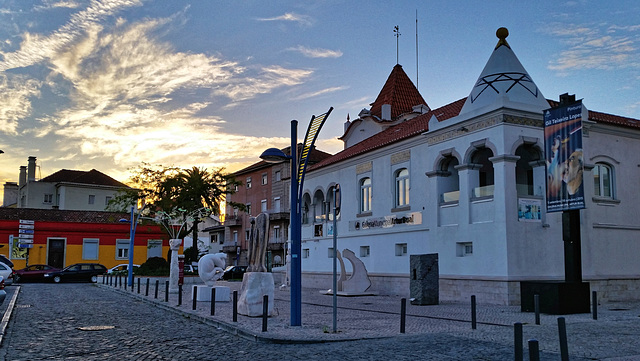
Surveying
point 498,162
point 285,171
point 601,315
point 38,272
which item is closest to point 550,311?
point 601,315

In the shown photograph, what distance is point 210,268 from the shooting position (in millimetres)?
23781

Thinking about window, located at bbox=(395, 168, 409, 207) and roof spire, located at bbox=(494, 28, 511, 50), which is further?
window, located at bbox=(395, 168, 409, 207)

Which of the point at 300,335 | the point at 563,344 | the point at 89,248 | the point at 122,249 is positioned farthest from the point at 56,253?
the point at 563,344

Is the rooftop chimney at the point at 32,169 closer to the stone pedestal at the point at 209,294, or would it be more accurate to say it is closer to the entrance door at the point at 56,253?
the entrance door at the point at 56,253

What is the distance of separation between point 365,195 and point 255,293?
624 inches

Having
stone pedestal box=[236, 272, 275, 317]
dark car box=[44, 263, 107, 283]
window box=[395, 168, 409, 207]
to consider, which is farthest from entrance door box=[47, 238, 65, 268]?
stone pedestal box=[236, 272, 275, 317]

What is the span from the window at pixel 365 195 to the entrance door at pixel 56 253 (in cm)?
3231

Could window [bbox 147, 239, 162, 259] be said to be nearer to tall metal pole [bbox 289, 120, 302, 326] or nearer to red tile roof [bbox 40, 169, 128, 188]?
red tile roof [bbox 40, 169, 128, 188]

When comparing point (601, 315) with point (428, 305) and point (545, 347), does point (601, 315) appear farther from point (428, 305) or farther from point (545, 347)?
point (545, 347)

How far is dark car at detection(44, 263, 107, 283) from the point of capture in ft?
135

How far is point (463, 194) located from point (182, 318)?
479 inches

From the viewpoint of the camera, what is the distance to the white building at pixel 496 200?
21.5 metres

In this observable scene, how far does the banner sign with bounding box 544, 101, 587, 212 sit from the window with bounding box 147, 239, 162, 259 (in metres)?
44.9

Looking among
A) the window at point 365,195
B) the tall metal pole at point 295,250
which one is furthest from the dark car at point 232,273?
the tall metal pole at point 295,250
